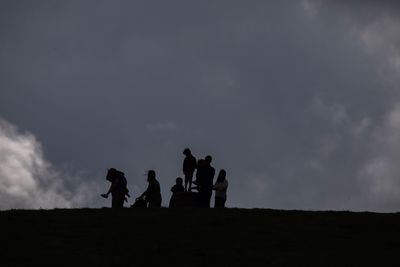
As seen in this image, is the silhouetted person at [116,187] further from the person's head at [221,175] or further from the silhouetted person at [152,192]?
the person's head at [221,175]

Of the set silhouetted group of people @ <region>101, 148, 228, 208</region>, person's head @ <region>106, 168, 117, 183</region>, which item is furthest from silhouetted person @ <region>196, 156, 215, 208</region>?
person's head @ <region>106, 168, 117, 183</region>

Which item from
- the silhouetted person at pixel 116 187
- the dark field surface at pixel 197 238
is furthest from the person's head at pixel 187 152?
the dark field surface at pixel 197 238

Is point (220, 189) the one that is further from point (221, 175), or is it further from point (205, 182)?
point (205, 182)

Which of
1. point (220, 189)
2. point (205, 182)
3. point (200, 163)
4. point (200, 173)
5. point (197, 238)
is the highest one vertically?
point (200, 163)

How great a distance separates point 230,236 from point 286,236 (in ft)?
5.79

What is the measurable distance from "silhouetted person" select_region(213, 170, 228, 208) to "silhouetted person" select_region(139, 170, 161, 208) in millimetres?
2238

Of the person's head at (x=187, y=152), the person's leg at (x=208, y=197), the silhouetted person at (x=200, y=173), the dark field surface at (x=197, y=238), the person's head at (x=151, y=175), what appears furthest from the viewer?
the person's head at (x=187, y=152)

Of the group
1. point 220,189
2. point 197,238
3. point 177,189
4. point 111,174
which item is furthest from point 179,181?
point 197,238

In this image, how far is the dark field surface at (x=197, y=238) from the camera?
22.2 meters

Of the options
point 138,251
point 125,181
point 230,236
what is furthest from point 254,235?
point 125,181

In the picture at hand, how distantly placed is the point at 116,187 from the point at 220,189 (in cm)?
406

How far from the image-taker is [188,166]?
33.6 m

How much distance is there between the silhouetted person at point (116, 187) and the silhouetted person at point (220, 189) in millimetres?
3599

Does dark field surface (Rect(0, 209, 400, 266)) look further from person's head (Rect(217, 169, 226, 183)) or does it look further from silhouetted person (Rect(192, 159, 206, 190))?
silhouetted person (Rect(192, 159, 206, 190))
